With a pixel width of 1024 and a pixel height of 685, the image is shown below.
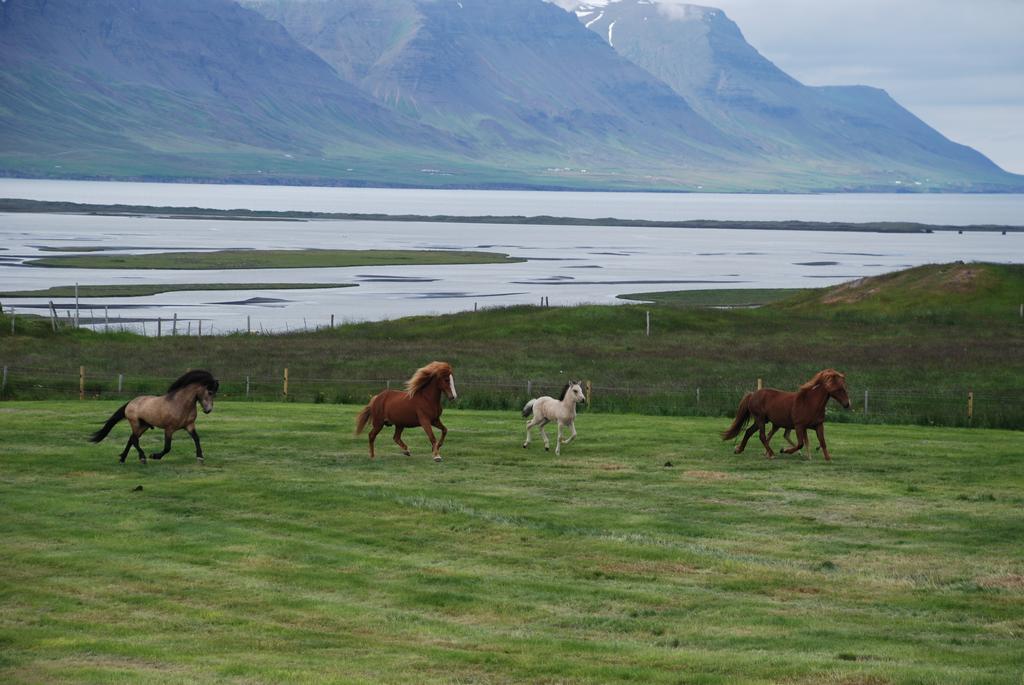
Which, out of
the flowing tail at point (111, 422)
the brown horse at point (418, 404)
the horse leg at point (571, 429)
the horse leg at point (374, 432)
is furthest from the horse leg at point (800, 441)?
the flowing tail at point (111, 422)

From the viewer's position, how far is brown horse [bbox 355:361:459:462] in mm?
29422

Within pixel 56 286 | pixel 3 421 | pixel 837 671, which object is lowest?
pixel 837 671

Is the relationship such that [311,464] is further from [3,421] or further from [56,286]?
[56,286]

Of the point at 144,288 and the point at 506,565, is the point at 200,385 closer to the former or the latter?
the point at 506,565

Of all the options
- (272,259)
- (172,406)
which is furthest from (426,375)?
(272,259)

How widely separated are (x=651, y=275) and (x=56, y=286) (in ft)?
199

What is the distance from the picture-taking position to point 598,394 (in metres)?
49.4

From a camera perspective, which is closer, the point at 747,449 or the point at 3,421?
the point at 747,449

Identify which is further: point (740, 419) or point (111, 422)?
point (740, 419)

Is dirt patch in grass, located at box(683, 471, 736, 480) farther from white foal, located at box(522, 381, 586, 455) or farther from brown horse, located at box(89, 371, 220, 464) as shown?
brown horse, located at box(89, 371, 220, 464)

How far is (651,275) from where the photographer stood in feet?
477

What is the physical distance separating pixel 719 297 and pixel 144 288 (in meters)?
47.3

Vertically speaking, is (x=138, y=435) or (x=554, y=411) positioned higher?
(x=554, y=411)

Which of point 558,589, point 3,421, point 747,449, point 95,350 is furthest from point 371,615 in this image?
point 95,350
